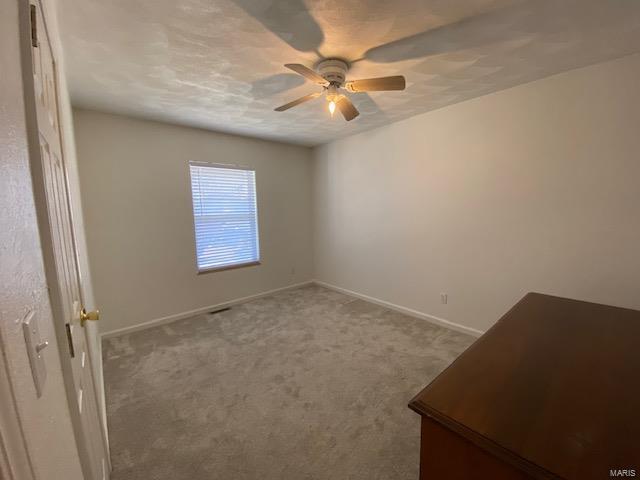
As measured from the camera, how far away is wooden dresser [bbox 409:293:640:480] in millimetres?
704

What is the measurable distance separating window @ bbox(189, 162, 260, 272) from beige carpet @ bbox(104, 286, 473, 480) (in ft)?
3.00

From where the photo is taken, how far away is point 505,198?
261 cm

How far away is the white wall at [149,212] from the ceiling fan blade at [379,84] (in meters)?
2.45

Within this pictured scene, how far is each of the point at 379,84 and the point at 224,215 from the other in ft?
9.17

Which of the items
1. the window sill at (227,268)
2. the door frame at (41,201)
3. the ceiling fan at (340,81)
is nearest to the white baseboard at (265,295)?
the window sill at (227,268)

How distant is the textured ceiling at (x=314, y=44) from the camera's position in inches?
55.6

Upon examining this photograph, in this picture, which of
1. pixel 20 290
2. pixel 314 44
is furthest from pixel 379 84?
pixel 20 290

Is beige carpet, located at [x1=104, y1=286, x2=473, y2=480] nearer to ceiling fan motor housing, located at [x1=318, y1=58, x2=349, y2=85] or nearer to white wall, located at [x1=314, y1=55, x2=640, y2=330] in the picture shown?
white wall, located at [x1=314, y1=55, x2=640, y2=330]

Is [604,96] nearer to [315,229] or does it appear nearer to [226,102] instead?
[226,102]

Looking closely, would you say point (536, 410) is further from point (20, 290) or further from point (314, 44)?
point (314, 44)

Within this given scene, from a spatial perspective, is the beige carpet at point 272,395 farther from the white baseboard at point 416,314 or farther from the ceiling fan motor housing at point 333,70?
the ceiling fan motor housing at point 333,70

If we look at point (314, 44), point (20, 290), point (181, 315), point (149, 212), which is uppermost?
point (314, 44)

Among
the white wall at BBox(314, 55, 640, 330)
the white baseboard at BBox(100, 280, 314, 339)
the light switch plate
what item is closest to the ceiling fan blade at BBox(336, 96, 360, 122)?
the white wall at BBox(314, 55, 640, 330)

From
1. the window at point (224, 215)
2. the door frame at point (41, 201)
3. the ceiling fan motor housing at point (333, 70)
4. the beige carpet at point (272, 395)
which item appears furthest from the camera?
the window at point (224, 215)
